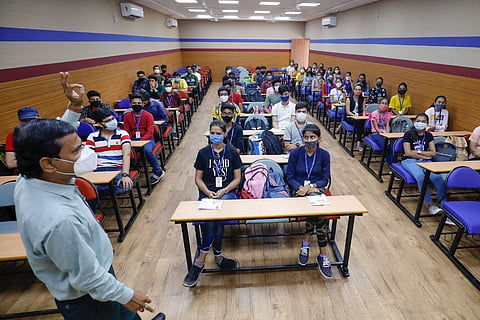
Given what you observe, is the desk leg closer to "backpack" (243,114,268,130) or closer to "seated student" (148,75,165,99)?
"backpack" (243,114,268,130)

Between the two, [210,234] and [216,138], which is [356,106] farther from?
[210,234]

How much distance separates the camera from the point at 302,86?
32.4ft

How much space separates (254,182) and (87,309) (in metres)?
1.88

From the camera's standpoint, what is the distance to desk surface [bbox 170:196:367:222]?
86.2 inches

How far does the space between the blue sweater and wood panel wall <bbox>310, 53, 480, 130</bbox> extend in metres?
3.37

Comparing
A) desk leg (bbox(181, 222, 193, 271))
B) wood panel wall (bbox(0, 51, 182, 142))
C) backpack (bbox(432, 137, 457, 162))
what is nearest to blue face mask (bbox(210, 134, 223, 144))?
desk leg (bbox(181, 222, 193, 271))

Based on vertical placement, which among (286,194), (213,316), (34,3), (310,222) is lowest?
(213,316)

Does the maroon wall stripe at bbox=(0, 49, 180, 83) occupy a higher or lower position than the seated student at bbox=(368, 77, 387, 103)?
higher

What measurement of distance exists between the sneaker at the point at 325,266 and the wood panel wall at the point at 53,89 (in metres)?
4.15

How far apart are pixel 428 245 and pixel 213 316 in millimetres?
2498

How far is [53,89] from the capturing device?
4410mm

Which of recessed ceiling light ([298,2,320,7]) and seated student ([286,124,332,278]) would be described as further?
recessed ceiling light ([298,2,320,7])

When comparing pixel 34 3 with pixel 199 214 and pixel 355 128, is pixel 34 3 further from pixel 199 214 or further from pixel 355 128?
pixel 355 128

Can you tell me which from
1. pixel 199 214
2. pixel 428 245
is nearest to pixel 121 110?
pixel 199 214
